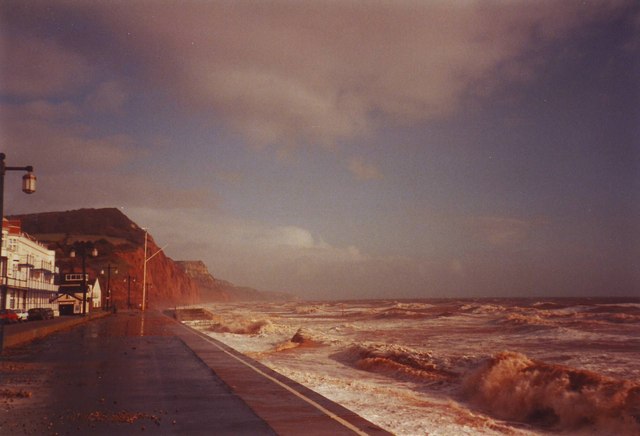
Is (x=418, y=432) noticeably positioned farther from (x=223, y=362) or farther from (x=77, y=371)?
(x=77, y=371)

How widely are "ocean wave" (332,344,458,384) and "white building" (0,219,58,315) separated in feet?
149

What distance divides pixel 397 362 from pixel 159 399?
13.4 metres

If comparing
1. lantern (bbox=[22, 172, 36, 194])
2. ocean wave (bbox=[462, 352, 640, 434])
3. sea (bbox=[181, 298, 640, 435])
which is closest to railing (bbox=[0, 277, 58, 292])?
sea (bbox=[181, 298, 640, 435])

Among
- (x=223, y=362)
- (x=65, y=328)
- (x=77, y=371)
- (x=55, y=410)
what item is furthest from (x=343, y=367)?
(x=65, y=328)

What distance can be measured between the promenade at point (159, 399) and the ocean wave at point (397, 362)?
6.32 m

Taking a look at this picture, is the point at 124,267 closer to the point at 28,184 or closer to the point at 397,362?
the point at 397,362

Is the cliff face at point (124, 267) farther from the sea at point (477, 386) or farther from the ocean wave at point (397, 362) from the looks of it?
the sea at point (477, 386)

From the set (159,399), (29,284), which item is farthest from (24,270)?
(159,399)

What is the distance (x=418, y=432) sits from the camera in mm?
10234

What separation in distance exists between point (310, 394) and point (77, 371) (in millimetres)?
7488

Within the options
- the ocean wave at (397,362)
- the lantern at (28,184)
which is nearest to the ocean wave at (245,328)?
the ocean wave at (397,362)

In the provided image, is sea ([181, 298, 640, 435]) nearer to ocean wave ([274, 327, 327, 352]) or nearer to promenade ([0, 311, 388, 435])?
ocean wave ([274, 327, 327, 352])

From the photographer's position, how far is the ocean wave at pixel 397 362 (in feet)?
65.3

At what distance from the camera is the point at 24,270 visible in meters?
68.1
